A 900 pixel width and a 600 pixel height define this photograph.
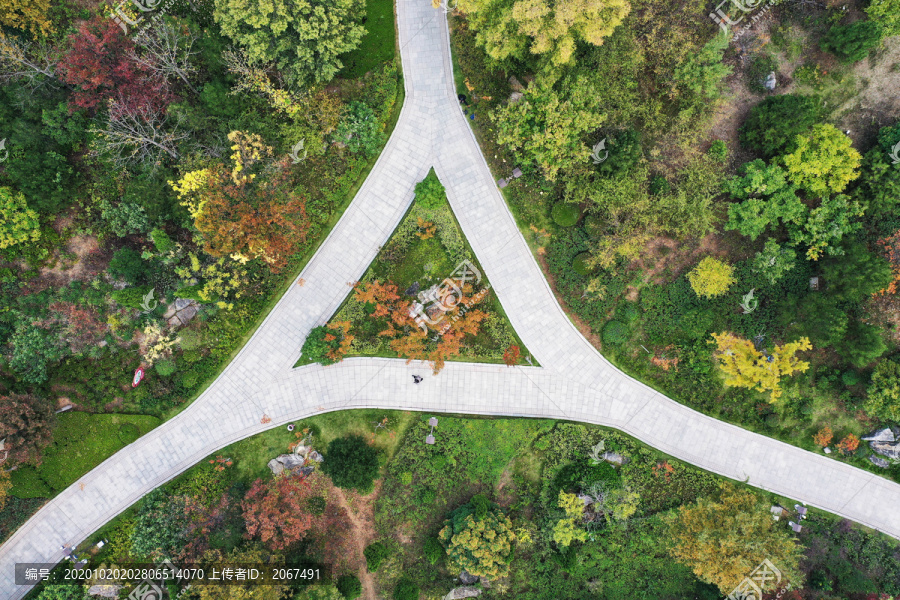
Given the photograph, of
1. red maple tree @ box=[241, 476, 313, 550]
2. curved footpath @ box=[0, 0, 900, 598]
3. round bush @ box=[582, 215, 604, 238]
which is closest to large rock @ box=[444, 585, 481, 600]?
red maple tree @ box=[241, 476, 313, 550]

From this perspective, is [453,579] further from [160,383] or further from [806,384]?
[806,384]

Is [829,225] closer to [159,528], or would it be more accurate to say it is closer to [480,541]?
[480,541]

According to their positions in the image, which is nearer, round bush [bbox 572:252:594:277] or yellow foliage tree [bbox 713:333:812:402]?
yellow foliage tree [bbox 713:333:812:402]

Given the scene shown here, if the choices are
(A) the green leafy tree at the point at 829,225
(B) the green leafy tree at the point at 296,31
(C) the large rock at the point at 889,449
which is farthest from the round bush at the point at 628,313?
(B) the green leafy tree at the point at 296,31

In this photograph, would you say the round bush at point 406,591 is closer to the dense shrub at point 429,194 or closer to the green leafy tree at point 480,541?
the green leafy tree at point 480,541

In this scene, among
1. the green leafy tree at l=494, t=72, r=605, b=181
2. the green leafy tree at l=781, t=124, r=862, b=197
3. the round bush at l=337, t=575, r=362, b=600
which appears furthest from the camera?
the round bush at l=337, t=575, r=362, b=600

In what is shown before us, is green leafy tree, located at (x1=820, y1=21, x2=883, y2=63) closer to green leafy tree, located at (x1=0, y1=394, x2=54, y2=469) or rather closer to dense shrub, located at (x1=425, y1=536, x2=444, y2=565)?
dense shrub, located at (x1=425, y1=536, x2=444, y2=565)
